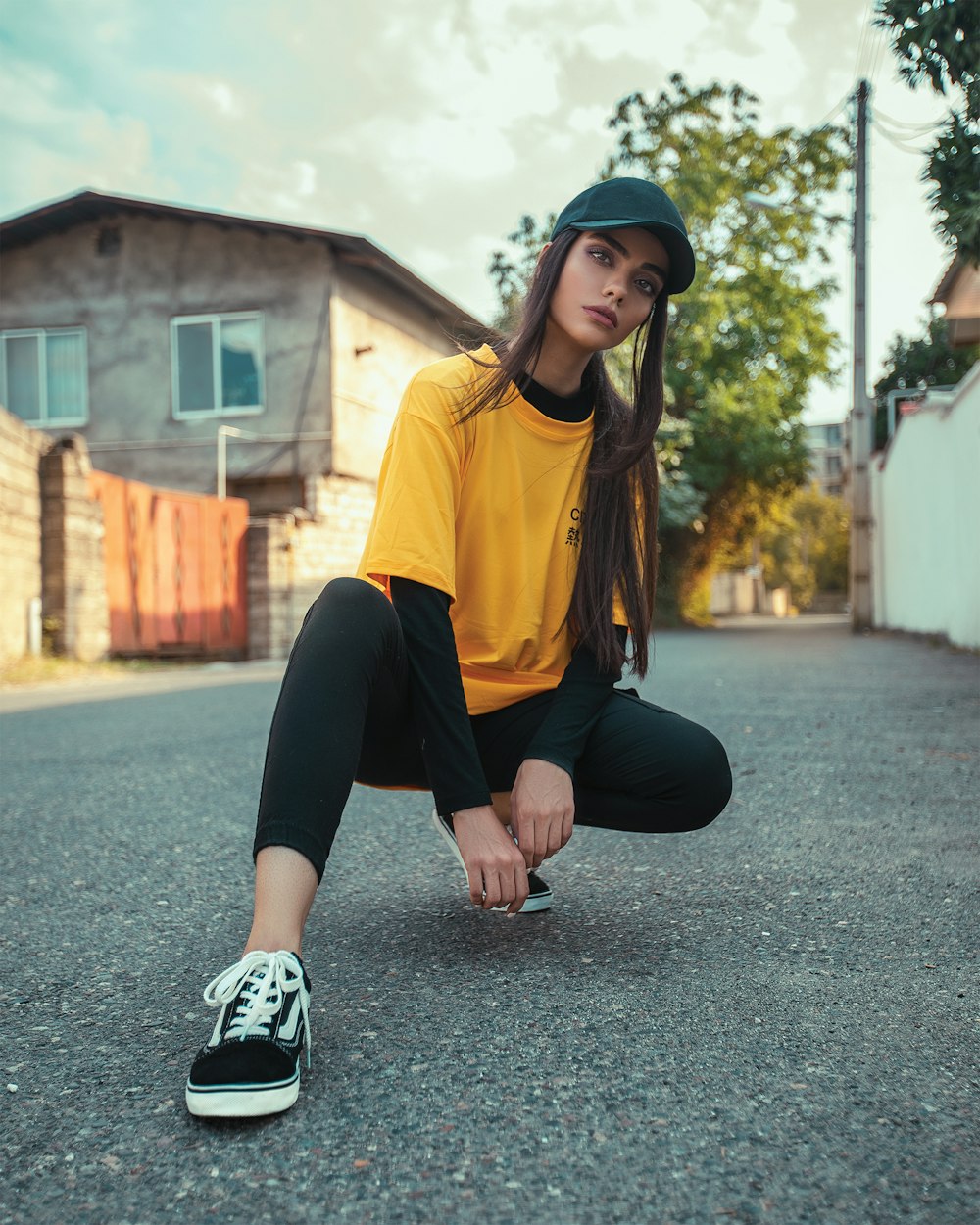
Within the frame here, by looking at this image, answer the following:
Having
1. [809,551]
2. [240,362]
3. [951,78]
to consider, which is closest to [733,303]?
[240,362]

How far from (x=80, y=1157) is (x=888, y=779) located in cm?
316

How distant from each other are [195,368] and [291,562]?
4065 mm

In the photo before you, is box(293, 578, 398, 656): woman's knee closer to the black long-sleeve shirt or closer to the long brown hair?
the black long-sleeve shirt

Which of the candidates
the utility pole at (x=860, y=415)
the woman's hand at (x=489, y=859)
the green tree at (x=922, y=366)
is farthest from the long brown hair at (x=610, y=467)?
the green tree at (x=922, y=366)

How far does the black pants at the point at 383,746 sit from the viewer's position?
1631 millimetres

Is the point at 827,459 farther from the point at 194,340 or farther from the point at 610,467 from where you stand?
the point at 610,467

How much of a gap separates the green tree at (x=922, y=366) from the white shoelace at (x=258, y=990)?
82.8 feet

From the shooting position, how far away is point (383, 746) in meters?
2.10

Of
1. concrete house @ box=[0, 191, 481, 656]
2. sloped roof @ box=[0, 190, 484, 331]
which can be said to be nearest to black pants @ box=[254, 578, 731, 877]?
concrete house @ box=[0, 191, 481, 656]

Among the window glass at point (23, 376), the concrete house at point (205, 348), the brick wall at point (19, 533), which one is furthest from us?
the window glass at point (23, 376)

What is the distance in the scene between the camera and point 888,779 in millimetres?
3846

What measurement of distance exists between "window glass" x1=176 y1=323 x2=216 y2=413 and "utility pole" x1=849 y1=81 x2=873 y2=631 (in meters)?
9.58

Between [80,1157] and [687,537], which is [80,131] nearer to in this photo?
[687,537]

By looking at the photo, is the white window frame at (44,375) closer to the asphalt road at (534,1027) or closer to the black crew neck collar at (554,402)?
the asphalt road at (534,1027)
